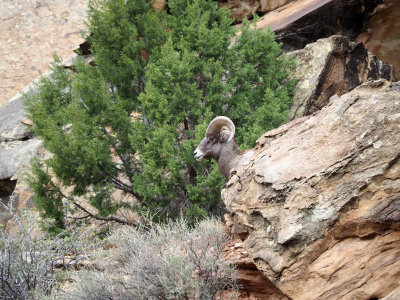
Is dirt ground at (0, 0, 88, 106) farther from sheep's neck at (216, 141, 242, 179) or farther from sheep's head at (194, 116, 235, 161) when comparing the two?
sheep's neck at (216, 141, 242, 179)

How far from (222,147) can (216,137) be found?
0.27m

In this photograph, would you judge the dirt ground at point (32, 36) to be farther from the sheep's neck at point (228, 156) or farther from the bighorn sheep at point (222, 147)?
the sheep's neck at point (228, 156)

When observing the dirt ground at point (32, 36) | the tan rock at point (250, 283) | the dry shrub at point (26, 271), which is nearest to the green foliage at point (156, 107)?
the dry shrub at point (26, 271)

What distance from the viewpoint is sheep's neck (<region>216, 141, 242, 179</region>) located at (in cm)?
667

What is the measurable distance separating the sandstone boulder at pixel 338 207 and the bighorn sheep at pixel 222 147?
2.28 meters

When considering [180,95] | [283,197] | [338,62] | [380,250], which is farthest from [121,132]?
[380,250]

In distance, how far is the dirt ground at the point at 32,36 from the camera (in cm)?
1823

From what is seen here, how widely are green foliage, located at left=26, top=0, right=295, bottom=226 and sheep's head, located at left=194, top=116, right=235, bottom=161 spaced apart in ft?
3.06

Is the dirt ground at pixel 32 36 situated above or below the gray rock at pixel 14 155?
above

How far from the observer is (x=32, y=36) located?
1855 centimetres

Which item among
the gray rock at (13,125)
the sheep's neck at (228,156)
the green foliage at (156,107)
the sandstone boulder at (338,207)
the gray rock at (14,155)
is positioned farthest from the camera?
the gray rock at (13,125)

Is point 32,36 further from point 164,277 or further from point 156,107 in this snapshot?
point 164,277

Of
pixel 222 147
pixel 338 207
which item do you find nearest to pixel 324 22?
pixel 222 147

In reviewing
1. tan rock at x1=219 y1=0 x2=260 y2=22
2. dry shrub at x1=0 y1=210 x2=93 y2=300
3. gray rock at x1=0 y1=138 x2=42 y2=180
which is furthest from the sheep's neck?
tan rock at x1=219 y1=0 x2=260 y2=22
